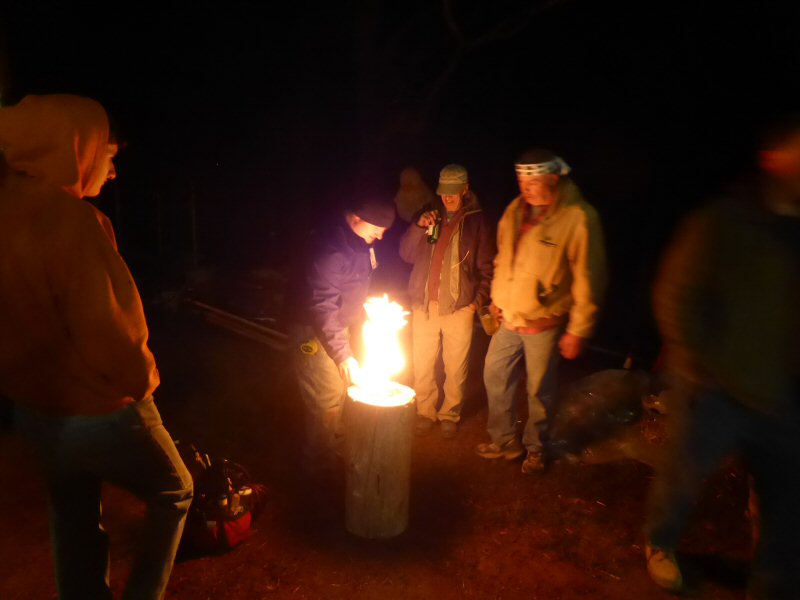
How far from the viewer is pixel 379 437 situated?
3.92 m

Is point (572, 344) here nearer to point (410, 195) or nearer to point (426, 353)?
point (426, 353)

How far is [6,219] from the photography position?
7.18 ft

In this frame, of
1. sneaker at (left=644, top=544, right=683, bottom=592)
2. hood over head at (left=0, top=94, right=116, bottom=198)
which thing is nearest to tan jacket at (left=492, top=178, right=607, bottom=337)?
sneaker at (left=644, top=544, right=683, bottom=592)

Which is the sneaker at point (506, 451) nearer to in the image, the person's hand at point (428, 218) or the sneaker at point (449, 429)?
the sneaker at point (449, 429)

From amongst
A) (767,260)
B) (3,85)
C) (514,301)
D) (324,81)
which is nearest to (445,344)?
(514,301)

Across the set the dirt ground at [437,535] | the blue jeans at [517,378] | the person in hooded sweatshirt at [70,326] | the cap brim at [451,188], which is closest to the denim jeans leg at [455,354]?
the dirt ground at [437,535]

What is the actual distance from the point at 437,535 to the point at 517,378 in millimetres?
1480

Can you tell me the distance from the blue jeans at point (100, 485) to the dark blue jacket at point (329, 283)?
1.72 meters

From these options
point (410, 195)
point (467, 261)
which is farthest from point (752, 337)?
point (410, 195)

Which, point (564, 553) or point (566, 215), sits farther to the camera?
point (566, 215)

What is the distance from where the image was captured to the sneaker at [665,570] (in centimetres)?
353

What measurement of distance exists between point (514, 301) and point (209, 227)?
9.12 meters

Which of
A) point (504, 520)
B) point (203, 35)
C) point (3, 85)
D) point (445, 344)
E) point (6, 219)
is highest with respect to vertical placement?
point (203, 35)

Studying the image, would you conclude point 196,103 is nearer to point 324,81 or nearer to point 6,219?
point 324,81
